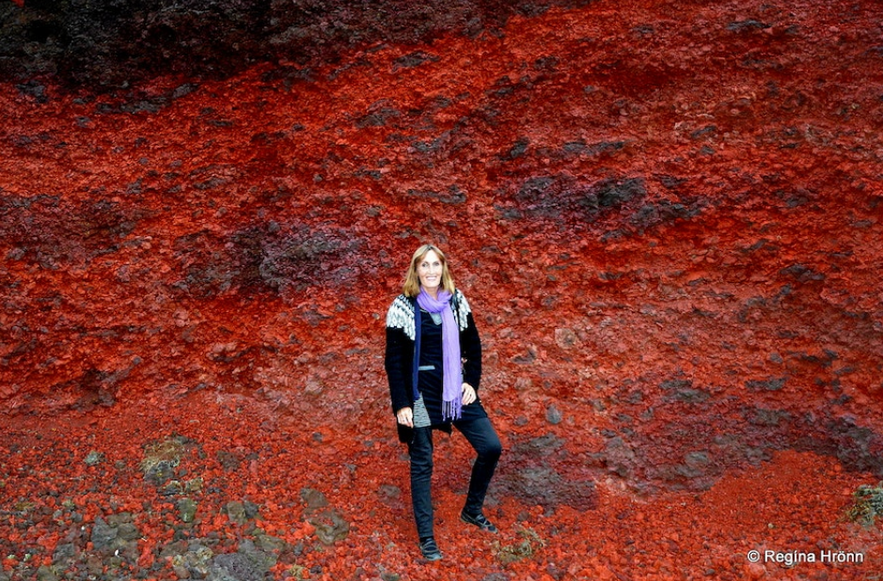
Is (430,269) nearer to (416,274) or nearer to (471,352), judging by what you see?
(416,274)

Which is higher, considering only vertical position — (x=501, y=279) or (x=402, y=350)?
(x=402, y=350)

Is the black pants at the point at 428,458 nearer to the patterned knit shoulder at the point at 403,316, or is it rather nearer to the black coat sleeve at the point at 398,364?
the black coat sleeve at the point at 398,364

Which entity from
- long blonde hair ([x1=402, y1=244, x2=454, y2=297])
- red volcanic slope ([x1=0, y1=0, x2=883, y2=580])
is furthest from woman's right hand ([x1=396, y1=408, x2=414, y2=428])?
red volcanic slope ([x1=0, y1=0, x2=883, y2=580])

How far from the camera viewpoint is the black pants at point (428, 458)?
11.2ft

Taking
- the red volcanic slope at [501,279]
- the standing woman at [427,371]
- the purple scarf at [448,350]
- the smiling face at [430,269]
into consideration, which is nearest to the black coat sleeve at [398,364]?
the standing woman at [427,371]

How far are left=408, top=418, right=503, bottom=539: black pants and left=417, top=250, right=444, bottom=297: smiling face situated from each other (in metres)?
0.81

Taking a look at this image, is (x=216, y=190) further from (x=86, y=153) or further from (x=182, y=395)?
(x=182, y=395)

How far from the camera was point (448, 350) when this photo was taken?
133 inches

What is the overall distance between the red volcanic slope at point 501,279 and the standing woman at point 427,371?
1.97 ft

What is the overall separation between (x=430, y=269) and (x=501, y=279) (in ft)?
5.07

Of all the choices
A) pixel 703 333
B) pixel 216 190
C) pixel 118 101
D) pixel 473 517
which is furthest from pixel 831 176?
pixel 118 101

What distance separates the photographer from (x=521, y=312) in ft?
15.5

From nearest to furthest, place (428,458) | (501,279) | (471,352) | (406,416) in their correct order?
1. (406,416)
2. (428,458)
3. (471,352)
4. (501,279)

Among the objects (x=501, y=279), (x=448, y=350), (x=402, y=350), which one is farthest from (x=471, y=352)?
(x=501, y=279)
